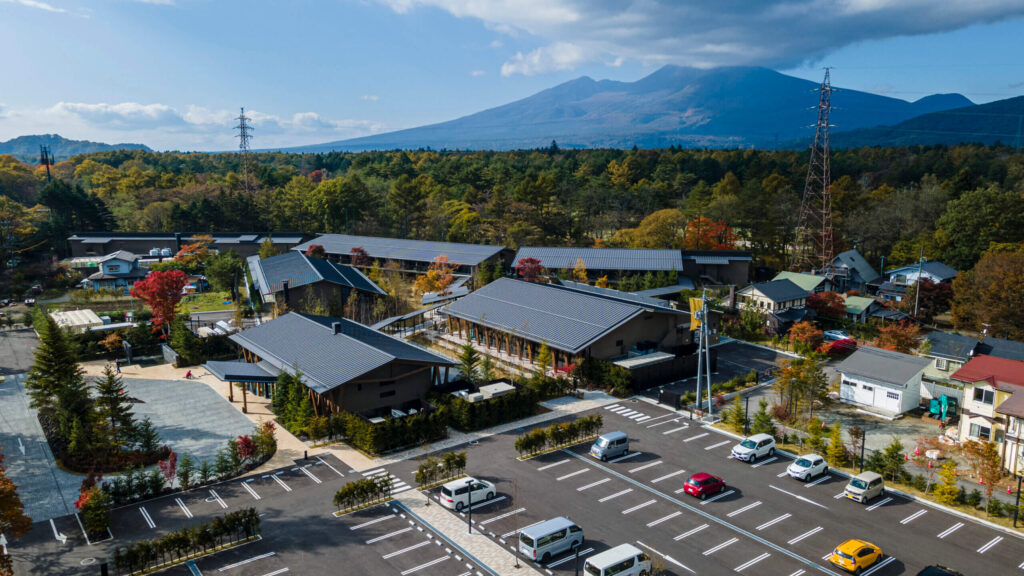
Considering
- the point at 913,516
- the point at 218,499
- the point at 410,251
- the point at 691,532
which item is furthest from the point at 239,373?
the point at 410,251

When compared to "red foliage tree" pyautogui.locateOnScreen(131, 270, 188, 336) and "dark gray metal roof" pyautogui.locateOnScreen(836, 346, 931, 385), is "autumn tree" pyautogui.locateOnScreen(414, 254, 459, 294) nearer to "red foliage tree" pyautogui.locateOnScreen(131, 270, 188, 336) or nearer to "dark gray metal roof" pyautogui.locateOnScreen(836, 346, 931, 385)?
"red foliage tree" pyautogui.locateOnScreen(131, 270, 188, 336)

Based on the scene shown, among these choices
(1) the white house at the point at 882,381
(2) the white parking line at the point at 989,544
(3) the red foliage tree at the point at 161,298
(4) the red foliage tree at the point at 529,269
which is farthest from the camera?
(4) the red foliage tree at the point at 529,269

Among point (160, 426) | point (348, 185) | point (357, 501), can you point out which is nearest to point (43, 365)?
point (160, 426)

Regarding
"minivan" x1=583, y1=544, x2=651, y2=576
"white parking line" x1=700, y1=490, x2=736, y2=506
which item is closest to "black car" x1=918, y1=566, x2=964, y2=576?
"white parking line" x1=700, y1=490, x2=736, y2=506

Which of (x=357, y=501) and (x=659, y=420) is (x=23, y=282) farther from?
(x=659, y=420)

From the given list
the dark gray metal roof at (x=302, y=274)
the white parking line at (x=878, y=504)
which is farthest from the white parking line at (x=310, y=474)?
the dark gray metal roof at (x=302, y=274)

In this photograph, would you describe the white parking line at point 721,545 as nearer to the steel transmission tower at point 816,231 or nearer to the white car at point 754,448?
the white car at point 754,448
